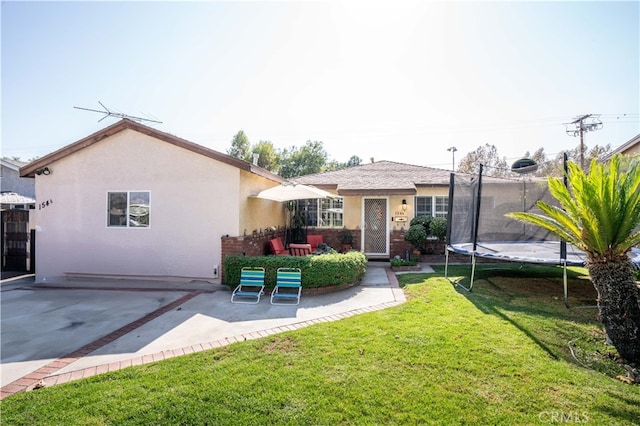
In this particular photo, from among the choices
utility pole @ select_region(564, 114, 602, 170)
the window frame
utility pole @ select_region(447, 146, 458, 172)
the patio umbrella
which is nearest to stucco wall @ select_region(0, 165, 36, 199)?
the patio umbrella

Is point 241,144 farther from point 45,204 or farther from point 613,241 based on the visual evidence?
point 613,241

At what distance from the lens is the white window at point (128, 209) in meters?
9.68

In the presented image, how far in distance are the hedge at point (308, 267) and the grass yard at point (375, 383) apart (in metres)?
2.40

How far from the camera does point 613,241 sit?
5012 millimetres

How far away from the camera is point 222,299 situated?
7641mm

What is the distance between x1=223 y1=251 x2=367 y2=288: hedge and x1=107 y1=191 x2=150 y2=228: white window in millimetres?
3295

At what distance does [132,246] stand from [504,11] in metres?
13.6

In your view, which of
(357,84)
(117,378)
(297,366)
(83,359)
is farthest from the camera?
(357,84)

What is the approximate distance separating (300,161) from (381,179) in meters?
42.4

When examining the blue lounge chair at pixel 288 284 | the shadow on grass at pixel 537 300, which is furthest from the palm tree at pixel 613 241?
the blue lounge chair at pixel 288 284

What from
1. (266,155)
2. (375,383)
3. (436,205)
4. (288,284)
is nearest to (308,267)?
(288,284)

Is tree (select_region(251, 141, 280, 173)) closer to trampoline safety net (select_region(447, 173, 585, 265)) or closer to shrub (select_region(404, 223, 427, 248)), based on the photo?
shrub (select_region(404, 223, 427, 248))

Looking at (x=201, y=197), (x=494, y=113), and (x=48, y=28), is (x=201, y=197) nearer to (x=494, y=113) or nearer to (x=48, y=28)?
(x=48, y=28)

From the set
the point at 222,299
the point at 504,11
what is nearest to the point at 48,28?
the point at 222,299
